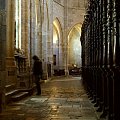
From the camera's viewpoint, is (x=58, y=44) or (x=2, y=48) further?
(x=58, y=44)

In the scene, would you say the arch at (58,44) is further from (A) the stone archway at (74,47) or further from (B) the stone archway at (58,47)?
(A) the stone archway at (74,47)

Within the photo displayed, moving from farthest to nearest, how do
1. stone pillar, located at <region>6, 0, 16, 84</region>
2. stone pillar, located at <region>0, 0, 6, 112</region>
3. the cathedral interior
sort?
1. stone pillar, located at <region>6, 0, 16, 84</region>
2. stone pillar, located at <region>0, 0, 6, 112</region>
3. the cathedral interior

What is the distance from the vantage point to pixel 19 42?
18484 millimetres

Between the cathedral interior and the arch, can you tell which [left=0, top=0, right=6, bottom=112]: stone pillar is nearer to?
the cathedral interior

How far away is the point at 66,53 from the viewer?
4219 centimetres

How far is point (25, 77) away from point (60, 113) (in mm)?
7940

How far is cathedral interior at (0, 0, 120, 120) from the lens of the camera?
611 centimetres

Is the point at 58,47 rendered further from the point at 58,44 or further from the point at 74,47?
the point at 74,47

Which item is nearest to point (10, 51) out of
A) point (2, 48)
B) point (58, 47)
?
point (2, 48)

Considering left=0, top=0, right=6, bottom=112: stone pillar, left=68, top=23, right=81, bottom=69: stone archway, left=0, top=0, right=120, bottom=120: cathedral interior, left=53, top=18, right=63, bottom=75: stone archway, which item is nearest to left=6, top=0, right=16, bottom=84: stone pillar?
left=0, top=0, right=120, bottom=120: cathedral interior

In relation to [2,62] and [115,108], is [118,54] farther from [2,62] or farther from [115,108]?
[2,62]

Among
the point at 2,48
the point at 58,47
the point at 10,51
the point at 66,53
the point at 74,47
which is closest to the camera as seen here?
the point at 2,48

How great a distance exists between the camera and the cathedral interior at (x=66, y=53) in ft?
20.0

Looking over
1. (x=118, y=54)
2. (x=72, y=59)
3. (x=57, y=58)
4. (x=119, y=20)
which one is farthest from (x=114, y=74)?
(x=72, y=59)
